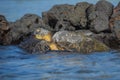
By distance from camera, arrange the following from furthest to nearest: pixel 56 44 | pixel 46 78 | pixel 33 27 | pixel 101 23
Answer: pixel 33 27 < pixel 101 23 < pixel 56 44 < pixel 46 78

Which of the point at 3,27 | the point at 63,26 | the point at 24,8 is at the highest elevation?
the point at 24,8

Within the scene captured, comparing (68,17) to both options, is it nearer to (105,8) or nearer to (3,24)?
(105,8)

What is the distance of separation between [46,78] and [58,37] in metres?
5.79

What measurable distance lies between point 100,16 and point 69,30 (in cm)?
199

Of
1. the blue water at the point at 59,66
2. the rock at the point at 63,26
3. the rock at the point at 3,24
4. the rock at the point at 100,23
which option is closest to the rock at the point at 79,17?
the rock at the point at 63,26

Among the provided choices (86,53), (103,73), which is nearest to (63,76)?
(103,73)

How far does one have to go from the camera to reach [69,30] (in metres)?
20.6

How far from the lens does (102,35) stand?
18.4 meters

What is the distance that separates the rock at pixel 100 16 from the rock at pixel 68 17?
1.58ft

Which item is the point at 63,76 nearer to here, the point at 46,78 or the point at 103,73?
the point at 46,78

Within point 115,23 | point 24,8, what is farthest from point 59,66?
point 24,8

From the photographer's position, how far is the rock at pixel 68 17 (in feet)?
68.0

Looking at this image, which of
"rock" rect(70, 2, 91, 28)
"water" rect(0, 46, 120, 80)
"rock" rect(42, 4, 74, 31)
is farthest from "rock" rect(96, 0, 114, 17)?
"water" rect(0, 46, 120, 80)

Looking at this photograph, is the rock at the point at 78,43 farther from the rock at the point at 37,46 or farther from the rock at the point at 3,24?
the rock at the point at 3,24
